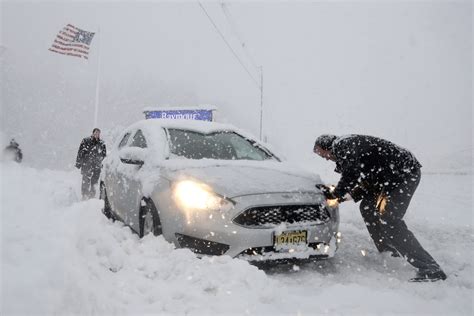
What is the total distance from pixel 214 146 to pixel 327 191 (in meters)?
1.51

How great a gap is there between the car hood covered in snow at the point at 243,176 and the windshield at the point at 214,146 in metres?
0.39

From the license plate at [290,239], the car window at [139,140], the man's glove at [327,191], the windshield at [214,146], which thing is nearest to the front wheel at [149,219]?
the windshield at [214,146]

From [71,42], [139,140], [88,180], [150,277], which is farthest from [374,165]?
[71,42]

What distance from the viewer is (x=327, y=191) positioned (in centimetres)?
434

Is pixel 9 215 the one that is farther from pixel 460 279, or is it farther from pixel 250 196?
pixel 460 279

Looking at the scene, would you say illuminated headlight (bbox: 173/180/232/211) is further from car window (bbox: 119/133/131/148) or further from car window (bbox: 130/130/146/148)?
car window (bbox: 119/133/131/148)

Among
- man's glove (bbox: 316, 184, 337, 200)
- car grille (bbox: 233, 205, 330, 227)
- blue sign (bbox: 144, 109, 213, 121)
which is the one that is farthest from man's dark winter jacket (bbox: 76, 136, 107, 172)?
car grille (bbox: 233, 205, 330, 227)

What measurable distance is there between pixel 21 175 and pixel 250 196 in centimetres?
186

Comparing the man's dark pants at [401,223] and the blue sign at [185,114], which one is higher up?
the blue sign at [185,114]

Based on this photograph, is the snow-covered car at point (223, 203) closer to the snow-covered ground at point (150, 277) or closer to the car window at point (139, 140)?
the snow-covered ground at point (150, 277)

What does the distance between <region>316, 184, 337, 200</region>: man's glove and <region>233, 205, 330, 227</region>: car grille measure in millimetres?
259

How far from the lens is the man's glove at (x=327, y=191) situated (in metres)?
4.27

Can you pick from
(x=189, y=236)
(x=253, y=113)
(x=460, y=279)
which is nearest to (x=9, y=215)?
(x=189, y=236)

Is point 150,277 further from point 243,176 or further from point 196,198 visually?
point 243,176
